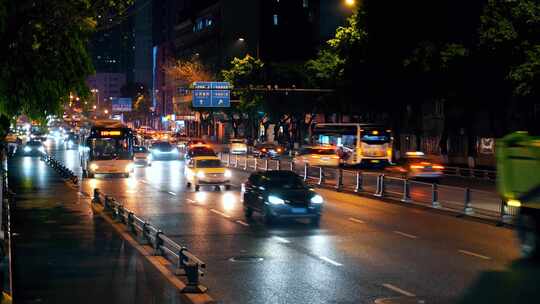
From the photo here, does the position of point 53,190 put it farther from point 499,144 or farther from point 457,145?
point 457,145

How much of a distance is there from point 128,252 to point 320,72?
62.3 m

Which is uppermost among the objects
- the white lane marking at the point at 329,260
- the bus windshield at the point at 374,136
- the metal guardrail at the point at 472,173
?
the bus windshield at the point at 374,136

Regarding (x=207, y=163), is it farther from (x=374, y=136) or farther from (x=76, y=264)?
(x=76, y=264)

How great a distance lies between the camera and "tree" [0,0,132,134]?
17656mm

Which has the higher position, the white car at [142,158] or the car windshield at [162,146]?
the car windshield at [162,146]

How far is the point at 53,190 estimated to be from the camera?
129 feet

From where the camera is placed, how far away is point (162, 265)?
676 inches

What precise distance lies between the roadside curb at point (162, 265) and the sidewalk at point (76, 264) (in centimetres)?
13

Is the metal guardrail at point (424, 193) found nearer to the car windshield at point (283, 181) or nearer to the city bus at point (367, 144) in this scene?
the car windshield at point (283, 181)

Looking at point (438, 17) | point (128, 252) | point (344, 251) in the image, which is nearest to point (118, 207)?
point (128, 252)

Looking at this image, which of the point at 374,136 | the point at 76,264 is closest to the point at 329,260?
the point at 76,264

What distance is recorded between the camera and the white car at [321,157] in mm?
56500

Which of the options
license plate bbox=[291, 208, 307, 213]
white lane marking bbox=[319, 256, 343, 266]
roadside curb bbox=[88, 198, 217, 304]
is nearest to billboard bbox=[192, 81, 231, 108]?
license plate bbox=[291, 208, 307, 213]

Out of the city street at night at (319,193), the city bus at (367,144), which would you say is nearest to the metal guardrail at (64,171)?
the city street at night at (319,193)
